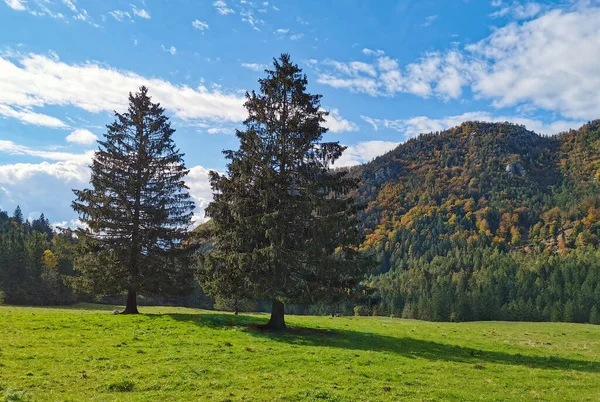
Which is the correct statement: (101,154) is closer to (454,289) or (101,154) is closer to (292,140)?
(292,140)

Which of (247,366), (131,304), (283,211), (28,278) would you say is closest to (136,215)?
(131,304)

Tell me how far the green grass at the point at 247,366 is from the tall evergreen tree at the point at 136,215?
512 cm

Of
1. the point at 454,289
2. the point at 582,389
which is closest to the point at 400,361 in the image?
the point at 582,389

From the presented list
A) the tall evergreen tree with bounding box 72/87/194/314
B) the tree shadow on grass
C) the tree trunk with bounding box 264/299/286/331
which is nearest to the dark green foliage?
the tall evergreen tree with bounding box 72/87/194/314

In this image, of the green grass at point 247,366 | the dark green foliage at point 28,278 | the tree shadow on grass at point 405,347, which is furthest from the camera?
the dark green foliage at point 28,278

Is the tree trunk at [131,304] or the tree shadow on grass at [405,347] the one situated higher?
the tree trunk at [131,304]

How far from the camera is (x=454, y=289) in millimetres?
142250

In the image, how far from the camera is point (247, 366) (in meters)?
15.6

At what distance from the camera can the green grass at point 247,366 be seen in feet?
39.5

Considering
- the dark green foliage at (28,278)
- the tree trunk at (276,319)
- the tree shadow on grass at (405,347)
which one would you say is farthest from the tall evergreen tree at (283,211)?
the dark green foliage at (28,278)

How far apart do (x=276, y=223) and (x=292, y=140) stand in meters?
6.30

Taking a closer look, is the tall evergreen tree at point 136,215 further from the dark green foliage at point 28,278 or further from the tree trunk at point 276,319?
the dark green foliage at point 28,278

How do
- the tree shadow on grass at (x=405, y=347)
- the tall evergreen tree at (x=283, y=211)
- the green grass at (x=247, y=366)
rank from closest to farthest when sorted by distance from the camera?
the green grass at (x=247, y=366) → the tree shadow on grass at (x=405, y=347) → the tall evergreen tree at (x=283, y=211)

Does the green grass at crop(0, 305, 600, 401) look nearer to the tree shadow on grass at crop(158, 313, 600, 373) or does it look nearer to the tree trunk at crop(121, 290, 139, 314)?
the tree shadow on grass at crop(158, 313, 600, 373)
